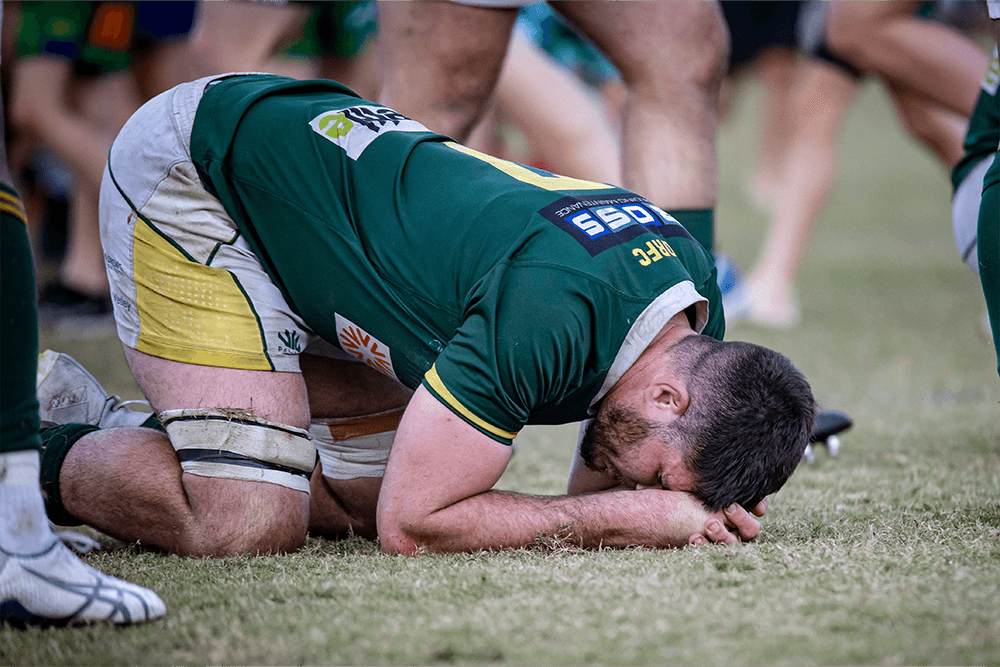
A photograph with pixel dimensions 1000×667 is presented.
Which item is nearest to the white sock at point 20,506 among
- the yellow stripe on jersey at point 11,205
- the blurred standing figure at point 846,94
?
the yellow stripe on jersey at point 11,205

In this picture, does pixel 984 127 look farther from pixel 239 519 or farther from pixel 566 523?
pixel 239 519

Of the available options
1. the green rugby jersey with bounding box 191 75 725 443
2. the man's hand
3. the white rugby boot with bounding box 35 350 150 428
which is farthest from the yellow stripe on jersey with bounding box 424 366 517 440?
the white rugby boot with bounding box 35 350 150 428

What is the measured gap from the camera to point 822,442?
2434mm

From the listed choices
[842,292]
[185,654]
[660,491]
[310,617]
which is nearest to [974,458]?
[660,491]

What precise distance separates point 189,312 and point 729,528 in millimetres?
972


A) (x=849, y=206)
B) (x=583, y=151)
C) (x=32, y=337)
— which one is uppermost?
(x=32, y=337)

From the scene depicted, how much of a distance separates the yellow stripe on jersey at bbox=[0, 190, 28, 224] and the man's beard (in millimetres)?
869

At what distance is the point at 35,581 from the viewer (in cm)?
123

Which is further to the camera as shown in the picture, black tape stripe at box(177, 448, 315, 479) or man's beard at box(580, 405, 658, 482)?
black tape stripe at box(177, 448, 315, 479)

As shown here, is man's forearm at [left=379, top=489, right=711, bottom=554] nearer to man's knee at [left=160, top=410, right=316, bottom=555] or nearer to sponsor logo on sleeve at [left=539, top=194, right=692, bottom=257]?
man's knee at [left=160, top=410, right=316, bottom=555]

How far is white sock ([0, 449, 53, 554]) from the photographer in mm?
1229

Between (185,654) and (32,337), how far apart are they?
1.44 feet

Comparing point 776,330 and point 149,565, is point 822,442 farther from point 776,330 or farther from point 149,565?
point 776,330

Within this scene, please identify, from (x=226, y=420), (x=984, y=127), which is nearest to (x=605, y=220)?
(x=226, y=420)
